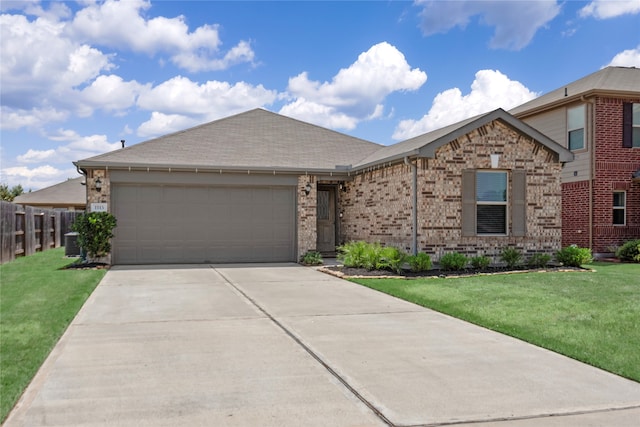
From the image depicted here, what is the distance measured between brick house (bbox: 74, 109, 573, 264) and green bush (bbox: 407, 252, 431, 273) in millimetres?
555

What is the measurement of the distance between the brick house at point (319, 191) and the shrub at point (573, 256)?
28cm

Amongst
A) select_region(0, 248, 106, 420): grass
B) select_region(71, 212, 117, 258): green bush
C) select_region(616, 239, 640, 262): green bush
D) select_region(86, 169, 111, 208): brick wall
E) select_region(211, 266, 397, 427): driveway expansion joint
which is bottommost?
select_region(211, 266, 397, 427): driveway expansion joint

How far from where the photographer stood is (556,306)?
843cm

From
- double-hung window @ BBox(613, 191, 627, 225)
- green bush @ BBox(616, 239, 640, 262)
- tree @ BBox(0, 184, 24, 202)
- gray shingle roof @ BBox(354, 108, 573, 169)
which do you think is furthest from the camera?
tree @ BBox(0, 184, 24, 202)

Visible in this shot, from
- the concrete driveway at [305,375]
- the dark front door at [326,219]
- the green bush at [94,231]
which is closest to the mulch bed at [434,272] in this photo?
the concrete driveway at [305,375]

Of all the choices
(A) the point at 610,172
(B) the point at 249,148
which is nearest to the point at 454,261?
(B) the point at 249,148

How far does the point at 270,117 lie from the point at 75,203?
2245cm

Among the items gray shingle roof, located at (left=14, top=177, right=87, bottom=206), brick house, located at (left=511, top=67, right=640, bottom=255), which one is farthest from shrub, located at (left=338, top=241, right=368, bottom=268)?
gray shingle roof, located at (left=14, top=177, right=87, bottom=206)

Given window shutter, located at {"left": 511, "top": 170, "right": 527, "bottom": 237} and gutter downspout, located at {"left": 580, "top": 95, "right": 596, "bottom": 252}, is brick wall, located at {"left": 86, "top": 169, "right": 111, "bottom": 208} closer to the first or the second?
window shutter, located at {"left": 511, "top": 170, "right": 527, "bottom": 237}

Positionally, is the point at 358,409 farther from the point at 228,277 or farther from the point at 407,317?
the point at 228,277

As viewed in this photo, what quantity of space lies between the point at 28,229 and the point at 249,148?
8882mm

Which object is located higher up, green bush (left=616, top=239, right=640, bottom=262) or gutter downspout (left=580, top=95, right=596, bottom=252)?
gutter downspout (left=580, top=95, right=596, bottom=252)

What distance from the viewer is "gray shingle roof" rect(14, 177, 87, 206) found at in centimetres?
3800

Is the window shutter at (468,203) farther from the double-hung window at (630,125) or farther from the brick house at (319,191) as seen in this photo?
the double-hung window at (630,125)
